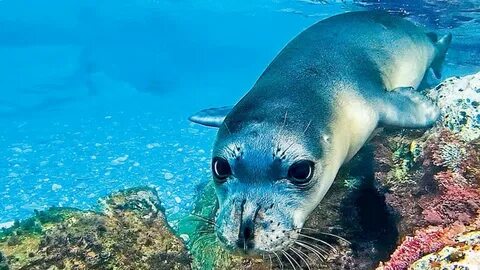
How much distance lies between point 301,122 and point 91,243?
1.59 meters

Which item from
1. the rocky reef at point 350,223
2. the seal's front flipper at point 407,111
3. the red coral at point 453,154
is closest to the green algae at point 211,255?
the rocky reef at point 350,223

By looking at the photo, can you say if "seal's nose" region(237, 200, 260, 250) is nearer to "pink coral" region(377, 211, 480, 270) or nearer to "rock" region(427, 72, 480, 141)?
"pink coral" region(377, 211, 480, 270)

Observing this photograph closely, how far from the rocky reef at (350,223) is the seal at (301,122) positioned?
0.26 metres

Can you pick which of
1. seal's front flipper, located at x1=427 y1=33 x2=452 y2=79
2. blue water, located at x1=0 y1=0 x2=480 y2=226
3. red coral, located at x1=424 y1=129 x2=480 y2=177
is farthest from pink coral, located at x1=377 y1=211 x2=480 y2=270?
blue water, located at x1=0 y1=0 x2=480 y2=226

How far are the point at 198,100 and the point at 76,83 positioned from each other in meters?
10.9

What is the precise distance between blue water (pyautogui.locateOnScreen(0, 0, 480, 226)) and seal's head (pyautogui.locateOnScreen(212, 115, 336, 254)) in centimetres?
660

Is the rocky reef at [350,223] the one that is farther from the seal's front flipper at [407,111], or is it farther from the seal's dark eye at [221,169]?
the seal's dark eye at [221,169]

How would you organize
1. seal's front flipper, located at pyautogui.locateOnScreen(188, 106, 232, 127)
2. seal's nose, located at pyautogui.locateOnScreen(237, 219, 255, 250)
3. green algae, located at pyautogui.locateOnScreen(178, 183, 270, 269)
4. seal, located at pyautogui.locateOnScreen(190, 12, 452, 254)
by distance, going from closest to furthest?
seal's nose, located at pyautogui.locateOnScreen(237, 219, 255, 250), seal, located at pyautogui.locateOnScreen(190, 12, 452, 254), green algae, located at pyautogui.locateOnScreen(178, 183, 270, 269), seal's front flipper, located at pyautogui.locateOnScreen(188, 106, 232, 127)

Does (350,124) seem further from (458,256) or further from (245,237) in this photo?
(458,256)

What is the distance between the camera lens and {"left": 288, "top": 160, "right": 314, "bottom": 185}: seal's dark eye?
3.11m

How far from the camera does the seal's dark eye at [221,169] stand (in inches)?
124

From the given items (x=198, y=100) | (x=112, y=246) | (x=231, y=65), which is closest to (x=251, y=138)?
(x=112, y=246)

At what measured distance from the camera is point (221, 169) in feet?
10.4

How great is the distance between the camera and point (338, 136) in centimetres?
369
